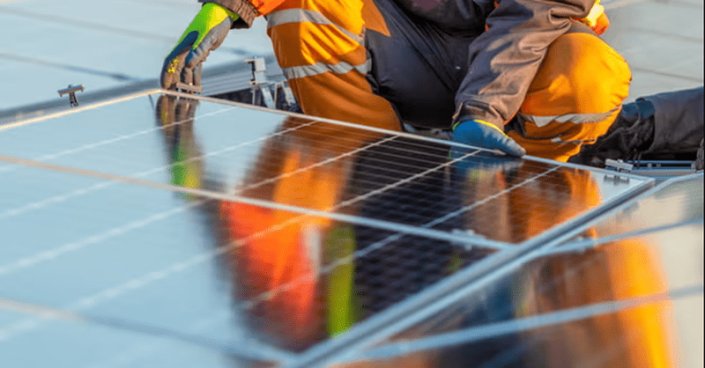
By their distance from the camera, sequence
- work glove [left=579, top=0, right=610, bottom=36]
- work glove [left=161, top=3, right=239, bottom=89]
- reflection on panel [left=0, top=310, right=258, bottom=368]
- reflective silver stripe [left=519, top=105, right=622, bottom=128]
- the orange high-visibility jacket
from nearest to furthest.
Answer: reflection on panel [left=0, top=310, right=258, bottom=368]
the orange high-visibility jacket
work glove [left=161, top=3, right=239, bottom=89]
reflective silver stripe [left=519, top=105, right=622, bottom=128]
work glove [left=579, top=0, right=610, bottom=36]

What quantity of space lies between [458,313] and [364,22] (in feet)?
5.47

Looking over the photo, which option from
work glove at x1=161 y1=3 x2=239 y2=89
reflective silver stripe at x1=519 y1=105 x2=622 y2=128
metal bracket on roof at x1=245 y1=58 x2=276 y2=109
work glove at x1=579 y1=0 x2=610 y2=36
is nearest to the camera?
work glove at x1=161 y1=3 x2=239 y2=89

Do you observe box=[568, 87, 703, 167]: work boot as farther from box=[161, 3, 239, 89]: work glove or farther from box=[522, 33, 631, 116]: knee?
box=[161, 3, 239, 89]: work glove

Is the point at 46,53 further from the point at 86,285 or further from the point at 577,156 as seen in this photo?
the point at 86,285

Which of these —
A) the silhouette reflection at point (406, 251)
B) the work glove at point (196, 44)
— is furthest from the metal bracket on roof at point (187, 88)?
the silhouette reflection at point (406, 251)

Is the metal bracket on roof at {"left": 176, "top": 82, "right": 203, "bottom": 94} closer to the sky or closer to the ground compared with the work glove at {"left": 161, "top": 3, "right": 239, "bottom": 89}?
closer to the ground

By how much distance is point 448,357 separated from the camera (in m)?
1.14

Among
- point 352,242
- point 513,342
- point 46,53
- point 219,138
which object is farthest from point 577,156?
point 46,53

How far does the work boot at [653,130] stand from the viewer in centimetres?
319

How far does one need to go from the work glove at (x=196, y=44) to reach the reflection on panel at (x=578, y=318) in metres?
1.36

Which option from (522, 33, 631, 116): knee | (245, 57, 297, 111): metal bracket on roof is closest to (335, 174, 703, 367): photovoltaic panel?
(522, 33, 631, 116): knee

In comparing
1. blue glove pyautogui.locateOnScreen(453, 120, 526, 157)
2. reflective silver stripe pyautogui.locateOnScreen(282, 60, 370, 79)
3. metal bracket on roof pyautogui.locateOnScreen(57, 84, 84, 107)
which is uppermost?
metal bracket on roof pyautogui.locateOnScreen(57, 84, 84, 107)

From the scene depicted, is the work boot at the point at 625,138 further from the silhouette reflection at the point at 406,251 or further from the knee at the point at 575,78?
the silhouette reflection at the point at 406,251

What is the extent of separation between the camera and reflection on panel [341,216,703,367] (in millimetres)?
1164
